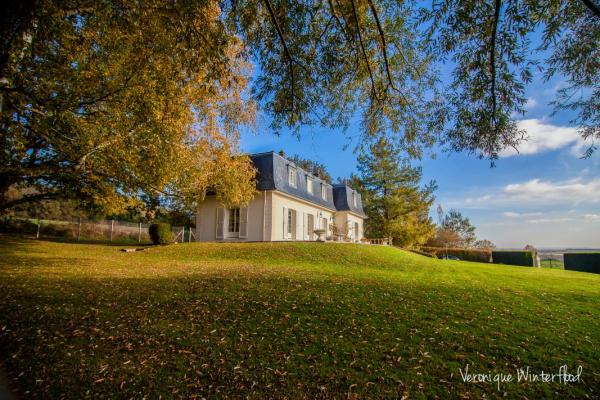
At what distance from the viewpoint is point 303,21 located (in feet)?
16.9

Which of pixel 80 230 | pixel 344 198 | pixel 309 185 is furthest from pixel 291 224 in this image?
pixel 80 230

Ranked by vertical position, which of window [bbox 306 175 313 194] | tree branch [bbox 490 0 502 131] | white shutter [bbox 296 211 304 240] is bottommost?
white shutter [bbox 296 211 304 240]

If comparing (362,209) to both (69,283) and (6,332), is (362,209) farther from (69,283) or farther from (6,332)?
(6,332)

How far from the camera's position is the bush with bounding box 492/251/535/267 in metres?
23.8

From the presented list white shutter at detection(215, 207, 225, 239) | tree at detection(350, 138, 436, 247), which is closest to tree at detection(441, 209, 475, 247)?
tree at detection(350, 138, 436, 247)

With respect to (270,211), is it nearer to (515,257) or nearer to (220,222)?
(220,222)

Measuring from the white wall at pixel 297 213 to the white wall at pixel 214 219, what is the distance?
0.77 meters

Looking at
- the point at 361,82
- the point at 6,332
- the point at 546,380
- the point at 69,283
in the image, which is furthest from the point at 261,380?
the point at 69,283

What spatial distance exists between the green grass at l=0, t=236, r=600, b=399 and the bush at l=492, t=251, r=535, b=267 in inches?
781

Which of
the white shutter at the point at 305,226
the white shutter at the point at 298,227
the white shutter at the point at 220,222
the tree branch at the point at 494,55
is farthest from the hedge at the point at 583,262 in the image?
the white shutter at the point at 220,222

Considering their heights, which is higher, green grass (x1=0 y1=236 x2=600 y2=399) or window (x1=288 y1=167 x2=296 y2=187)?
window (x1=288 y1=167 x2=296 y2=187)

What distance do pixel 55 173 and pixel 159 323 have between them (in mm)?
6731

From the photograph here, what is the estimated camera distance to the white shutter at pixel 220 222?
1839cm

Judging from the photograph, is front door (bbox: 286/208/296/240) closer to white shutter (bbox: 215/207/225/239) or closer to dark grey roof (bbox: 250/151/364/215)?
dark grey roof (bbox: 250/151/364/215)
